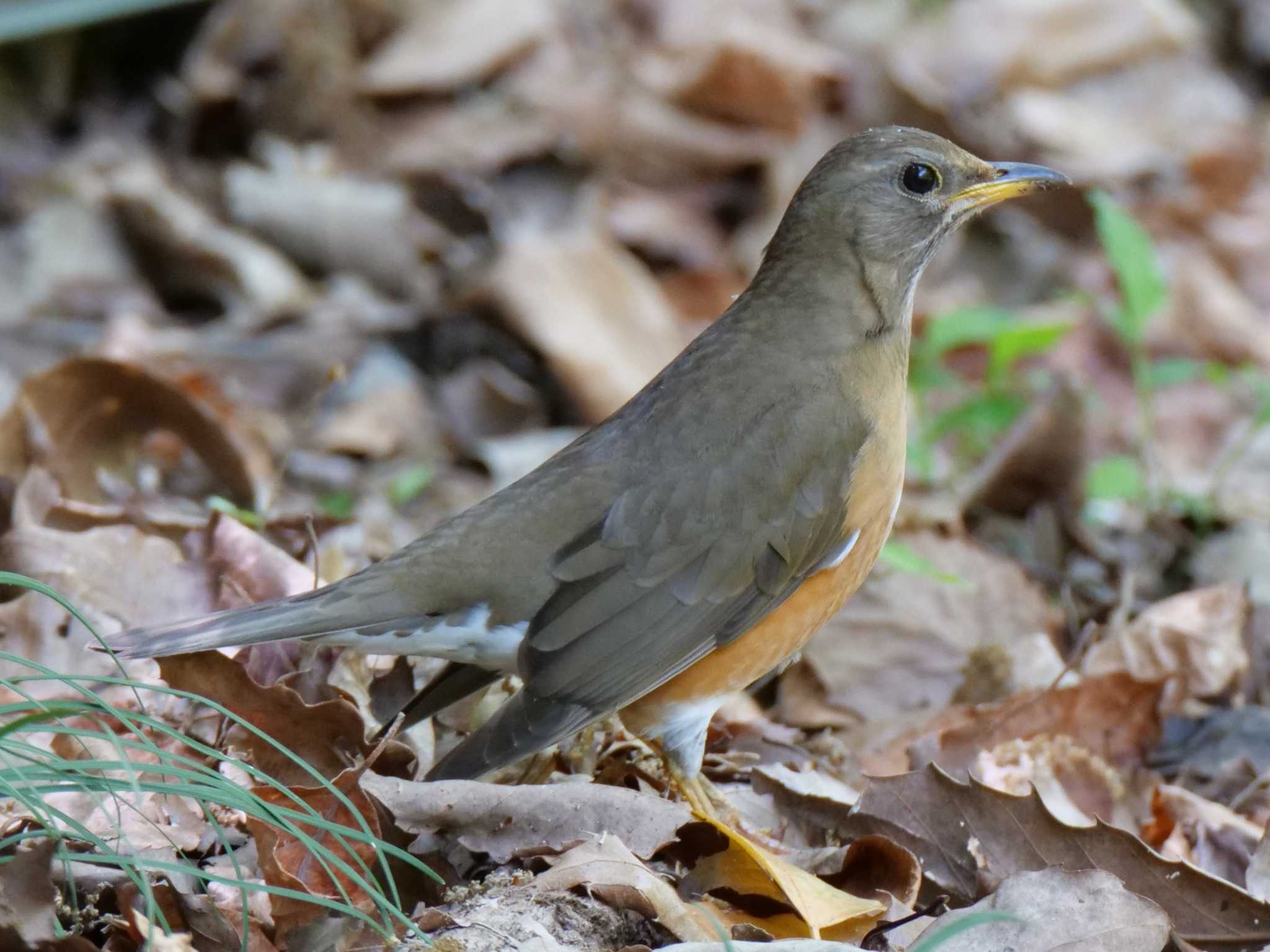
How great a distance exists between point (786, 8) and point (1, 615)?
27.7 feet

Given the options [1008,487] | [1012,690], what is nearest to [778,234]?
[1012,690]

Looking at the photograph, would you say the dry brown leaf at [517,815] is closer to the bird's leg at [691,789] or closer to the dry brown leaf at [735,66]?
the bird's leg at [691,789]

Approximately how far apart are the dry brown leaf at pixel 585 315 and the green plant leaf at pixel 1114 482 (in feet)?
6.72

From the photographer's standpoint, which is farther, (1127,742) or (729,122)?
(729,122)

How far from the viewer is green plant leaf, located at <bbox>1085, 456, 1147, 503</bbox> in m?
6.65

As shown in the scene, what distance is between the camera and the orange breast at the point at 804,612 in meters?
4.21

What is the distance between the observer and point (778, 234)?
4801 millimetres

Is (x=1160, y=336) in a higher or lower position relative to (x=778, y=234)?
lower

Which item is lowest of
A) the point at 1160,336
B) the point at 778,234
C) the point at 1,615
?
the point at 1160,336

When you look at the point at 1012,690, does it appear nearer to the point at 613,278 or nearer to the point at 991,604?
the point at 991,604

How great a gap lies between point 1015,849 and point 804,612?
845 mm

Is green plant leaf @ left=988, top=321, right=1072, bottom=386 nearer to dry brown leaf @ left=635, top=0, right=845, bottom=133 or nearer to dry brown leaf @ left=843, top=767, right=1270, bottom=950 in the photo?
dry brown leaf @ left=843, top=767, right=1270, bottom=950

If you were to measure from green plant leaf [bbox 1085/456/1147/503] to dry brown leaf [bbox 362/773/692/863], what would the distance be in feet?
11.5

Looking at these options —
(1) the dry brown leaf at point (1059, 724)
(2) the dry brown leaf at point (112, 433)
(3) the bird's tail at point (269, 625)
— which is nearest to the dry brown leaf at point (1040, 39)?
(2) the dry brown leaf at point (112, 433)
